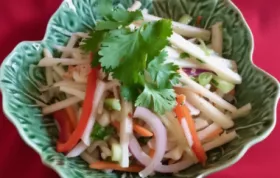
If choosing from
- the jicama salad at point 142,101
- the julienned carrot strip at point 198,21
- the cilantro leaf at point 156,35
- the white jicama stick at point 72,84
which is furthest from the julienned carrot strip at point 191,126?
the julienned carrot strip at point 198,21

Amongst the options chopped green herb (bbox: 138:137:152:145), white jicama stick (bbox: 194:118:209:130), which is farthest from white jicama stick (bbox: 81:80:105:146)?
white jicama stick (bbox: 194:118:209:130)

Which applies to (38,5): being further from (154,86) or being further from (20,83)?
(154,86)

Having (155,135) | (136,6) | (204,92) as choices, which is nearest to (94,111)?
(155,135)

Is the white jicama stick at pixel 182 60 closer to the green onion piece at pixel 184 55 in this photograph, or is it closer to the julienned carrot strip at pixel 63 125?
the green onion piece at pixel 184 55

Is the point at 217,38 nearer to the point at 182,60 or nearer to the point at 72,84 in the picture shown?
the point at 182,60

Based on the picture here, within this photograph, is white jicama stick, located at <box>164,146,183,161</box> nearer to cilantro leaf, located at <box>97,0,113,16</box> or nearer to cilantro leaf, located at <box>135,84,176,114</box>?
cilantro leaf, located at <box>135,84,176,114</box>

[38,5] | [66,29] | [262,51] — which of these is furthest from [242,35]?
[38,5]
